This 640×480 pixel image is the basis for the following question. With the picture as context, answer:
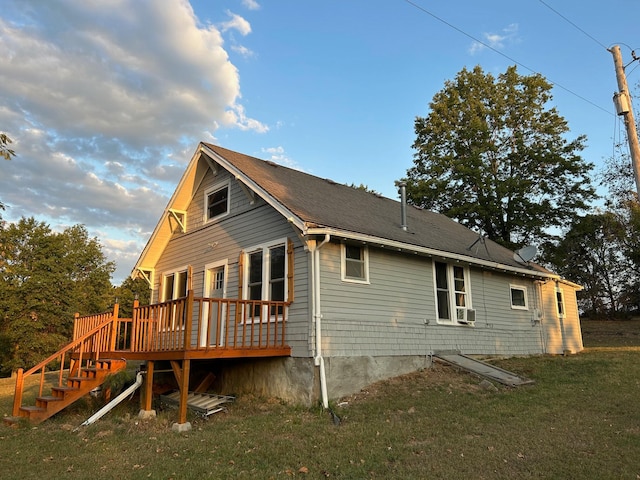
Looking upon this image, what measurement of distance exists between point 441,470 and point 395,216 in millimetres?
9328

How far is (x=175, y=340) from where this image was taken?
8922mm

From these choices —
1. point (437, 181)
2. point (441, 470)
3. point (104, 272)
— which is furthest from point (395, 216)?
point (104, 272)

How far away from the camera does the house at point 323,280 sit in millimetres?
9711

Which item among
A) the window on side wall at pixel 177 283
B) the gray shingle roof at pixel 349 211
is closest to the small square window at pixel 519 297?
the gray shingle roof at pixel 349 211

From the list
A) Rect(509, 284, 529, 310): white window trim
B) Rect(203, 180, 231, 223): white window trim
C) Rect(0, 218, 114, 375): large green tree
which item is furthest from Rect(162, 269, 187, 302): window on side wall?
Rect(0, 218, 114, 375): large green tree

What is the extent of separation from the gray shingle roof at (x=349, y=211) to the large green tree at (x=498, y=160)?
40.7 feet

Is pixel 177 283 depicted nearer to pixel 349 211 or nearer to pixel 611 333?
pixel 349 211

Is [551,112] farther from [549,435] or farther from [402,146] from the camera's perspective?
[549,435]

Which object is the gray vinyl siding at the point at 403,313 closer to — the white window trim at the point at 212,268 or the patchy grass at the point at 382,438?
the patchy grass at the point at 382,438

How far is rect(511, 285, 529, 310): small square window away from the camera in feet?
49.2

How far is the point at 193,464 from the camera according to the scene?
6133 millimetres

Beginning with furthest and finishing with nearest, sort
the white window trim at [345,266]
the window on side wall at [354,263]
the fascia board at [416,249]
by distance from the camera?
the window on side wall at [354,263], the white window trim at [345,266], the fascia board at [416,249]

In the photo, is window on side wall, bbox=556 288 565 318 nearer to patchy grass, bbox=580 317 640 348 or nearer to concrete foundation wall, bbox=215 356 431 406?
patchy grass, bbox=580 317 640 348

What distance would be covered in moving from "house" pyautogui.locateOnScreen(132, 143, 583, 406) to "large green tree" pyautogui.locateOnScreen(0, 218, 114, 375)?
18411 millimetres
